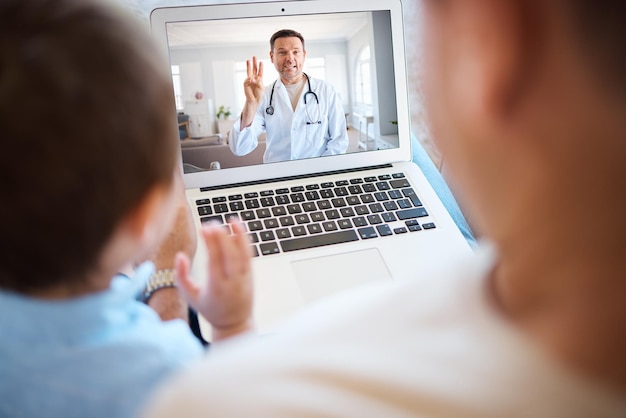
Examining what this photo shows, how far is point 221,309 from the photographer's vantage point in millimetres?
519

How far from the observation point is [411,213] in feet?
2.92

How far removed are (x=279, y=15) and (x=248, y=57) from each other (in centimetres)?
9

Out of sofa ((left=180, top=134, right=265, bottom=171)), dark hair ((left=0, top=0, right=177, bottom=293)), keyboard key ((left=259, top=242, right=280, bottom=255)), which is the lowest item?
keyboard key ((left=259, top=242, right=280, bottom=255))

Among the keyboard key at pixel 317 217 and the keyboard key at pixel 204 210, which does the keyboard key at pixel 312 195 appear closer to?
the keyboard key at pixel 317 217

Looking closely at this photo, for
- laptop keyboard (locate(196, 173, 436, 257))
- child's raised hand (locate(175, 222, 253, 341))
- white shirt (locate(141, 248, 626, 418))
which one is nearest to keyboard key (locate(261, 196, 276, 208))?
laptop keyboard (locate(196, 173, 436, 257))

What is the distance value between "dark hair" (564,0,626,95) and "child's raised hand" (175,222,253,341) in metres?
0.34

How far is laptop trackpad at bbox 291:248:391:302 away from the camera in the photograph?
2.50ft

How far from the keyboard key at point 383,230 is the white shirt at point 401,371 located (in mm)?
558

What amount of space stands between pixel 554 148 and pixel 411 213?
0.65 metres

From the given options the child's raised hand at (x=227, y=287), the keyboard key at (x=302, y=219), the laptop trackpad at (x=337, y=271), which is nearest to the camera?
the child's raised hand at (x=227, y=287)

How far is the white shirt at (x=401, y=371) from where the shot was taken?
245 millimetres

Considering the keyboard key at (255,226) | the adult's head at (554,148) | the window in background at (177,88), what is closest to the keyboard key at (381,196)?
the keyboard key at (255,226)

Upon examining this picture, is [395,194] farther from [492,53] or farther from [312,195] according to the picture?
[492,53]

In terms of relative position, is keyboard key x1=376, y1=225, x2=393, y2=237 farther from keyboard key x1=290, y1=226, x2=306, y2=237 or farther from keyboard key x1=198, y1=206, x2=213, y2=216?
keyboard key x1=198, y1=206, x2=213, y2=216
